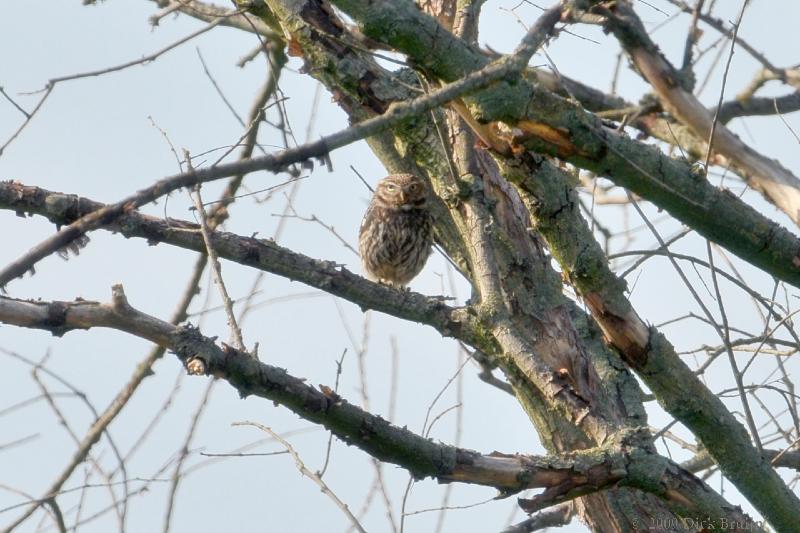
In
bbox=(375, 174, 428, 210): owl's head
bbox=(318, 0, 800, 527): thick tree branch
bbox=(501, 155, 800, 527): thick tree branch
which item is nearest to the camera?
bbox=(318, 0, 800, 527): thick tree branch

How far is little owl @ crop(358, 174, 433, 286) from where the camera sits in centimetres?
767

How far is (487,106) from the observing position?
10.7 ft

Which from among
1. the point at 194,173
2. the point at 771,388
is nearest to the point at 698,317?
the point at 771,388

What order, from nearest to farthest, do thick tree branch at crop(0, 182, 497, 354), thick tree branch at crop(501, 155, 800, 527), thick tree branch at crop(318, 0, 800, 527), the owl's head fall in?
thick tree branch at crop(318, 0, 800, 527)
thick tree branch at crop(501, 155, 800, 527)
thick tree branch at crop(0, 182, 497, 354)
the owl's head

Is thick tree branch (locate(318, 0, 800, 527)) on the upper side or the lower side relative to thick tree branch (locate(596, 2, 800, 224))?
lower

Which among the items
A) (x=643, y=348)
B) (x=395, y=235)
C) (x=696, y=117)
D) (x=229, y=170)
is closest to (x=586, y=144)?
(x=643, y=348)

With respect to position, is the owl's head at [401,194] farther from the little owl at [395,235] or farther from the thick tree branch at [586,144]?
→ the thick tree branch at [586,144]

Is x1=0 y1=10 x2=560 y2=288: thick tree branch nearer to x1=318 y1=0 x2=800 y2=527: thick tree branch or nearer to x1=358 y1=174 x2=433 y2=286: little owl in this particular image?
x1=318 y1=0 x2=800 y2=527: thick tree branch

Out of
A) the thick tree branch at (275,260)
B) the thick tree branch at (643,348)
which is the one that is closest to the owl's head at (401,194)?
the thick tree branch at (275,260)

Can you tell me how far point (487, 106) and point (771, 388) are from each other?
2390 millimetres

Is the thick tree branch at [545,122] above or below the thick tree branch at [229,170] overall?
above

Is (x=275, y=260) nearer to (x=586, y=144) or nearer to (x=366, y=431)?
(x=366, y=431)

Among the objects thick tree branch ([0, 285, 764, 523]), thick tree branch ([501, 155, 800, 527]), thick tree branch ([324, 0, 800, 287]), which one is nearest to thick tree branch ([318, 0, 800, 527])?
thick tree branch ([324, 0, 800, 287])

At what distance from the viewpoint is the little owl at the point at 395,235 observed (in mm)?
7668
